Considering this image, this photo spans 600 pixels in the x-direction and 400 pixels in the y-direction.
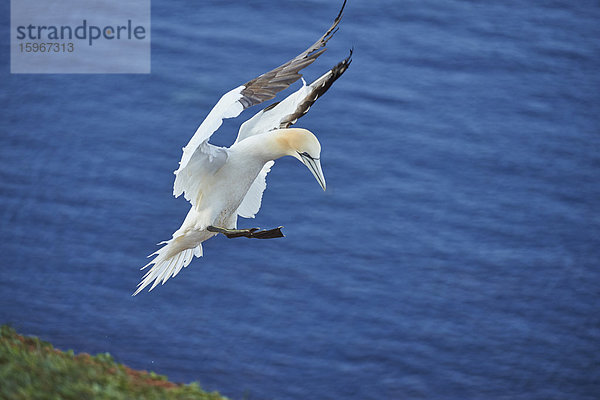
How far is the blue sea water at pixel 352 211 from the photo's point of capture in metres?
5.44

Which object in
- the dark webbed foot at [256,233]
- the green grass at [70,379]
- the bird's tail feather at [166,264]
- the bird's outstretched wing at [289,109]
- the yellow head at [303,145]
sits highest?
the bird's outstretched wing at [289,109]

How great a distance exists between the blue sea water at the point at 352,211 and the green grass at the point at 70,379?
153 cm

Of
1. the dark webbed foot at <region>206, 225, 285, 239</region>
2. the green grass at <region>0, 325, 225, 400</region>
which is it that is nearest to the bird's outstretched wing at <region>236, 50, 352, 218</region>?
the dark webbed foot at <region>206, 225, 285, 239</region>

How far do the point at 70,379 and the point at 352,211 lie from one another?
3659 millimetres

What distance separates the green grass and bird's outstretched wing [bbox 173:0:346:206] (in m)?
0.83

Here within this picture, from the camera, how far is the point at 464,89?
7.96m

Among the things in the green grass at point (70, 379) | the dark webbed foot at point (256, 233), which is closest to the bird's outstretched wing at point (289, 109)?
the dark webbed foot at point (256, 233)

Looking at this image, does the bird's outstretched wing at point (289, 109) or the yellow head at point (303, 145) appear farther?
the bird's outstretched wing at point (289, 109)

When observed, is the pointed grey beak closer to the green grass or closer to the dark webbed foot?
the dark webbed foot

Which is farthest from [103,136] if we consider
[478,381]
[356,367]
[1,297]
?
[478,381]

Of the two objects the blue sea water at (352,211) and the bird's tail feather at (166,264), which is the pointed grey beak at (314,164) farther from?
the blue sea water at (352,211)

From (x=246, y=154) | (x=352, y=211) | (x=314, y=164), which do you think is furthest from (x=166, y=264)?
(x=352, y=211)

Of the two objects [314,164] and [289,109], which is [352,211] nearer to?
[289,109]

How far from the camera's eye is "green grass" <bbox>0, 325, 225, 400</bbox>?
3127mm
